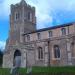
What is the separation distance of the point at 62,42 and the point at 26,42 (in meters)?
10.8

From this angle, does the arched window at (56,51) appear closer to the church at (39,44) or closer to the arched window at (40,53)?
the church at (39,44)

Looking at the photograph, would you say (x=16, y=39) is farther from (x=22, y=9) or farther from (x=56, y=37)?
(x=56, y=37)

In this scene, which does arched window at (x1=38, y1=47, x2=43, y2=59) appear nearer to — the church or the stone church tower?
the church

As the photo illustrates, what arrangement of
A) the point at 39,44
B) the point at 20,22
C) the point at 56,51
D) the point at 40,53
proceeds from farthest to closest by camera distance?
the point at 20,22 → the point at 39,44 → the point at 40,53 → the point at 56,51

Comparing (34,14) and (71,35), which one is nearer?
(71,35)

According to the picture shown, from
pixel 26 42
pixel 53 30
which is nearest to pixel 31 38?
pixel 26 42

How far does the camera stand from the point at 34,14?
208 ft

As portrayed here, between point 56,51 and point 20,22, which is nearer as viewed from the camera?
point 56,51

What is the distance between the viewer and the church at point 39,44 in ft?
145

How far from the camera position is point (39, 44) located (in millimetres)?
49906

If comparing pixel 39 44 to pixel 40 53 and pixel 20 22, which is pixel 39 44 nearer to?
pixel 40 53

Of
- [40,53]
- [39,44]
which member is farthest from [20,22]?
[40,53]

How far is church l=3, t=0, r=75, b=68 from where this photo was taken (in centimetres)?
4416

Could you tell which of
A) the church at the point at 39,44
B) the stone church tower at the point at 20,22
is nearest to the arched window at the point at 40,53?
the church at the point at 39,44
